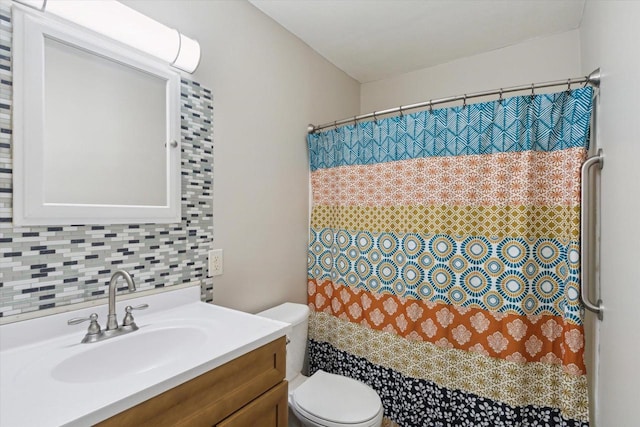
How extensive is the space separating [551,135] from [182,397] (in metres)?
1.73

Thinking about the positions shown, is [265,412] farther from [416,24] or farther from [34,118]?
[416,24]

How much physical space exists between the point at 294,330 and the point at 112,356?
2.93 feet

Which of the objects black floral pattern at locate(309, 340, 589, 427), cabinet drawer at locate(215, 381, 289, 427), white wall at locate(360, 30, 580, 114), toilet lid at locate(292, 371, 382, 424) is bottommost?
black floral pattern at locate(309, 340, 589, 427)

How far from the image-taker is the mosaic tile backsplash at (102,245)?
941mm

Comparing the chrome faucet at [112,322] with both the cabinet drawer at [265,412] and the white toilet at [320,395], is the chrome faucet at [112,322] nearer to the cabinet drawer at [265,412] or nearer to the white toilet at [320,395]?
the cabinet drawer at [265,412]

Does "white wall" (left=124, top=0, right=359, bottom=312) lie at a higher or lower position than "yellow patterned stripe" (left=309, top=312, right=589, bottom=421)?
higher

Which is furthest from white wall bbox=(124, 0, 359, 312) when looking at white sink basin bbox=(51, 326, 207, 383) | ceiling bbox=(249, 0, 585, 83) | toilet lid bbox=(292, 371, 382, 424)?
toilet lid bbox=(292, 371, 382, 424)

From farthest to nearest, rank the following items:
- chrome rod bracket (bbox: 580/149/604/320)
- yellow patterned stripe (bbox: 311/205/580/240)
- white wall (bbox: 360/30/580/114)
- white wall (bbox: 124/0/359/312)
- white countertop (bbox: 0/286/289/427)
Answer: white wall (bbox: 360/30/580/114) → white wall (bbox: 124/0/359/312) → yellow patterned stripe (bbox: 311/205/580/240) → chrome rod bracket (bbox: 580/149/604/320) → white countertop (bbox: 0/286/289/427)

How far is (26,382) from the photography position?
0.76 meters

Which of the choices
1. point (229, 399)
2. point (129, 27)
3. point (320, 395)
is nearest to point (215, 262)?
point (229, 399)

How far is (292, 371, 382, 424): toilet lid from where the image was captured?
1424mm

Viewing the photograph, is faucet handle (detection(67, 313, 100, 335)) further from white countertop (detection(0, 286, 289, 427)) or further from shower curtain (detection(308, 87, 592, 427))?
shower curtain (detection(308, 87, 592, 427))

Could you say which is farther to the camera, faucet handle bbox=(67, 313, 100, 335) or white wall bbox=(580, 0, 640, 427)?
faucet handle bbox=(67, 313, 100, 335)

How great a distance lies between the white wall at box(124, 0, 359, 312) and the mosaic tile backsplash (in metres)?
0.08
